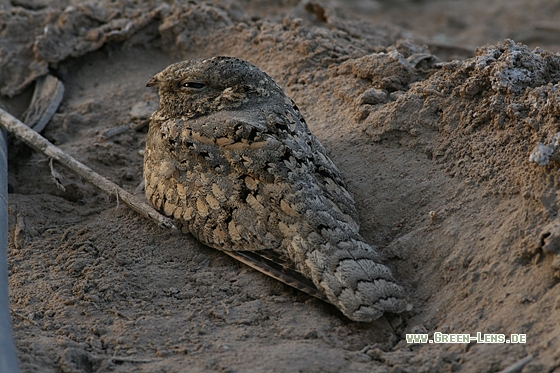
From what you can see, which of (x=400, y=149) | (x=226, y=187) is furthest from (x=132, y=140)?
(x=400, y=149)

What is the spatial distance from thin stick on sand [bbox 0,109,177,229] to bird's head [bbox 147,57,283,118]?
2.15 feet

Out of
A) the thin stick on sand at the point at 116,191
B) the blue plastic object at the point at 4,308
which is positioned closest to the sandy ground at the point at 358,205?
the thin stick on sand at the point at 116,191

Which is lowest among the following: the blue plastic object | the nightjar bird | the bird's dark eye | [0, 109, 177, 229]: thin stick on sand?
the blue plastic object

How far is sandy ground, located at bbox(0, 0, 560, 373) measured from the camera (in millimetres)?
3164

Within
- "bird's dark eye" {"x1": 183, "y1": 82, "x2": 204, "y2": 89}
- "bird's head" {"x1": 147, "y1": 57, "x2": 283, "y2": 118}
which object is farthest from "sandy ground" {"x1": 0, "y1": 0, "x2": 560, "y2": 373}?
"bird's dark eye" {"x1": 183, "y1": 82, "x2": 204, "y2": 89}

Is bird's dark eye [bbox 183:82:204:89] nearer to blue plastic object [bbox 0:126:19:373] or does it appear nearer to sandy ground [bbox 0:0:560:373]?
sandy ground [bbox 0:0:560:373]

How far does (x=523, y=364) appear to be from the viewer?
2887mm

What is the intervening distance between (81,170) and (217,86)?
44.5 inches

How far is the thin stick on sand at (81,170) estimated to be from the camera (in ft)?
13.3

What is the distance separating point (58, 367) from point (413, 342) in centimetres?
181

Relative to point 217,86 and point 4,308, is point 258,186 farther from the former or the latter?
point 4,308

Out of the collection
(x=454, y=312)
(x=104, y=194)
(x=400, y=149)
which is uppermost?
(x=400, y=149)

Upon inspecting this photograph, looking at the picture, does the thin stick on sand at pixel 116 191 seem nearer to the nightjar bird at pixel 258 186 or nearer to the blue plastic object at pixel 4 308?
the nightjar bird at pixel 258 186

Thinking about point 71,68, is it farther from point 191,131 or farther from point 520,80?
point 520,80
